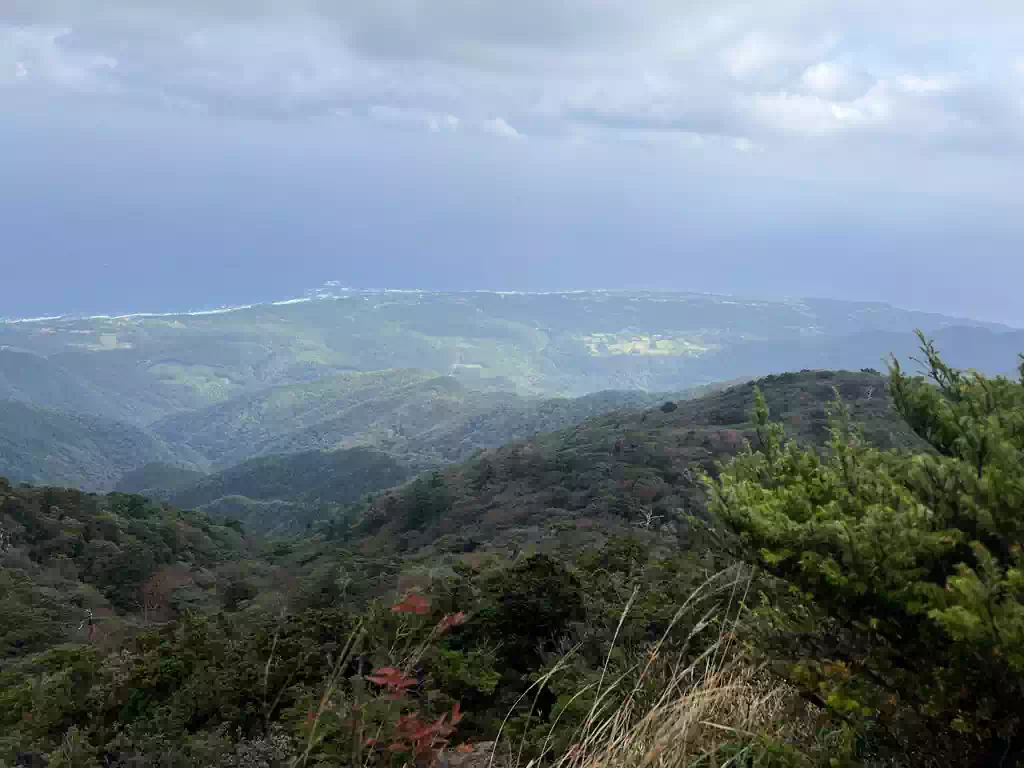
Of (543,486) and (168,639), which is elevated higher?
(168,639)

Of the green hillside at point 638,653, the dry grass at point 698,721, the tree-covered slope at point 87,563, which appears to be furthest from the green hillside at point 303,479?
the dry grass at point 698,721

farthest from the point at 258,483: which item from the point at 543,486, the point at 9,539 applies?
the point at 9,539

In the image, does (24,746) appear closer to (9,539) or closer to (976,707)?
(976,707)

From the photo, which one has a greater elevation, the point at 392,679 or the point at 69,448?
the point at 392,679

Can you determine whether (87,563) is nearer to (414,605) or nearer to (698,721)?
(698,721)

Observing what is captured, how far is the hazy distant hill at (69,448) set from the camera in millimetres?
117812

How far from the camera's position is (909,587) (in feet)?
6.71

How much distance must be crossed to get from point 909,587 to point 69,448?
156m

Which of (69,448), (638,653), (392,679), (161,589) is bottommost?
(69,448)

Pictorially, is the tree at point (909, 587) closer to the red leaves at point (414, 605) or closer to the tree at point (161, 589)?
the red leaves at point (414, 605)

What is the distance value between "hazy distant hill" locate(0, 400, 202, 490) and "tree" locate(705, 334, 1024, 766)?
125999 mm

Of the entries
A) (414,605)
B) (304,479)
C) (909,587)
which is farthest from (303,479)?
(909,587)

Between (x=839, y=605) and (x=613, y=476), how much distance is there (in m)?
34.1

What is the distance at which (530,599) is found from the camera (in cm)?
719
